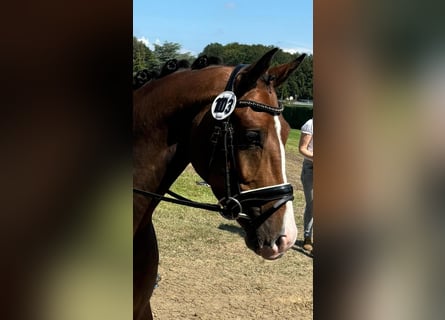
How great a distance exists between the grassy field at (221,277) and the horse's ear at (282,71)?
1.28 metres

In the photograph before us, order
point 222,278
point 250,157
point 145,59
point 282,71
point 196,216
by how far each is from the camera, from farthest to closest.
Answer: point 196,216 → point 222,278 → point 145,59 → point 282,71 → point 250,157

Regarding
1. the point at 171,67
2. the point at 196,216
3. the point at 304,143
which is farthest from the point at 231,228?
the point at 171,67

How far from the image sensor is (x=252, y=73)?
4.93ft

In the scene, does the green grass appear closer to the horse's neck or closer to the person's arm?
the person's arm

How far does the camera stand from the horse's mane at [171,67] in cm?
166

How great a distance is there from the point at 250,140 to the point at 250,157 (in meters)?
0.05

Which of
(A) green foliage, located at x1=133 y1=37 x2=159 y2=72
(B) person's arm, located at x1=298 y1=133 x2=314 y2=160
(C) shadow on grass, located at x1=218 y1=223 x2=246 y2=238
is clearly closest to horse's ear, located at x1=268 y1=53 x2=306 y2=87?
(A) green foliage, located at x1=133 y1=37 x2=159 y2=72

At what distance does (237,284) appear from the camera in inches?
134

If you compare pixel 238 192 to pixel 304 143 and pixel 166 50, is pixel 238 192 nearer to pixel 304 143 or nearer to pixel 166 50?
pixel 166 50

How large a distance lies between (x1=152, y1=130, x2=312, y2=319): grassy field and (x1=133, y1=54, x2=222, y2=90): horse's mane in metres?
1.28

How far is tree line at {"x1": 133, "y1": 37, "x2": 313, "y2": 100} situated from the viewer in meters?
1.58
